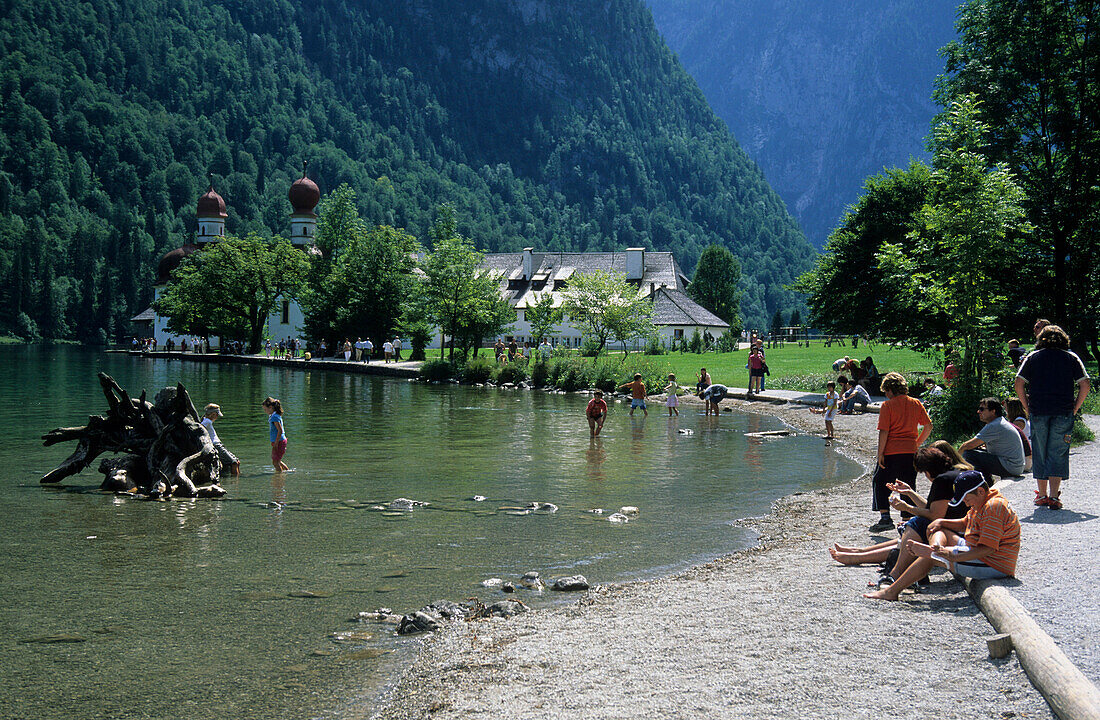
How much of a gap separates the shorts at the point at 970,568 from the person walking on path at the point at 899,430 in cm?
319

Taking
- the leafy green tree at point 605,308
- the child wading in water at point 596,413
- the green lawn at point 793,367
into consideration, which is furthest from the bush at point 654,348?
the child wading in water at point 596,413

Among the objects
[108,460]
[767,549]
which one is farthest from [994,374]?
[108,460]

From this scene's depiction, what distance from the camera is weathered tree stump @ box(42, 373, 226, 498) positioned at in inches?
718

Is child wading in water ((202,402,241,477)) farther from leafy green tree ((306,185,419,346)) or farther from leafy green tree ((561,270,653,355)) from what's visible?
leafy green tree ((306,185,419,346))

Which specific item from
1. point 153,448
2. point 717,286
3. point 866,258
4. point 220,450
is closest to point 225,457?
point 220,450

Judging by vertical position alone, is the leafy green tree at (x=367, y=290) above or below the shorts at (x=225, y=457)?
above

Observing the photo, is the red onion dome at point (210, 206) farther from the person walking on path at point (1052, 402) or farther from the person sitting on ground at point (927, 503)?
the person sitting on ground at point (927, 503)

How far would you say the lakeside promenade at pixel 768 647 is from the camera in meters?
7.02

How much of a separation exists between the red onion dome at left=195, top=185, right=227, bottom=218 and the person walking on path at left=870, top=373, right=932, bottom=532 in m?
127

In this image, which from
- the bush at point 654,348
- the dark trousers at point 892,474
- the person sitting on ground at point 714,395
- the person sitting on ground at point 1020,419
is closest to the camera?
the dark trousers at point 892,474

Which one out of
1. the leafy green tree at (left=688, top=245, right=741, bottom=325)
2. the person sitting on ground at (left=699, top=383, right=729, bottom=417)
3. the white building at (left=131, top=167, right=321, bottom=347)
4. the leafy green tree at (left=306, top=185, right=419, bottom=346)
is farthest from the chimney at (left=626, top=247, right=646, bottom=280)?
the person sitting on ground at (left=699, top=383, right=729, bottom=417)

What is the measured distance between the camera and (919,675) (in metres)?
7.30

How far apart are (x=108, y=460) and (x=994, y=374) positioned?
1925cm

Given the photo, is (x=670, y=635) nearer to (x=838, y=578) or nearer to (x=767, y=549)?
(x=838, y=578)
